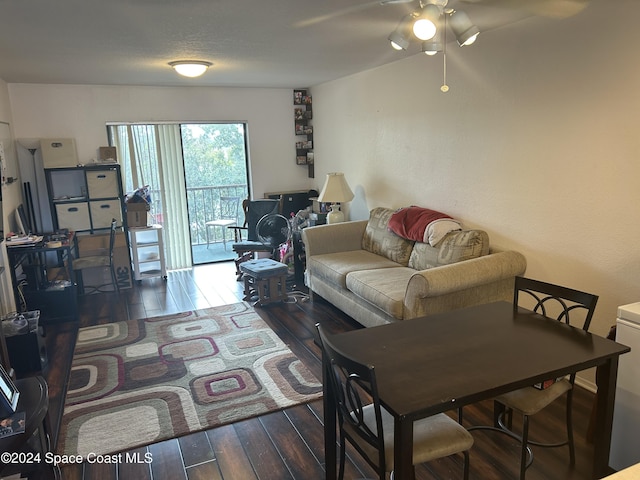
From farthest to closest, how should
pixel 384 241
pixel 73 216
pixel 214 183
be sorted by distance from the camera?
1. pixel 214 183
2. pixel 73 216
3. pixel 384 241

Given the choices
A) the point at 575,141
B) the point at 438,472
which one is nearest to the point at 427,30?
the point at 575,141

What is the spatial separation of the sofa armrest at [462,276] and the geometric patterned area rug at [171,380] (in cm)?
90

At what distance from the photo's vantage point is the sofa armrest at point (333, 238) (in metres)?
4.65

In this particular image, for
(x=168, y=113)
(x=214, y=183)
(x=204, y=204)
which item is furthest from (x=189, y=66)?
(x=204, y=204)

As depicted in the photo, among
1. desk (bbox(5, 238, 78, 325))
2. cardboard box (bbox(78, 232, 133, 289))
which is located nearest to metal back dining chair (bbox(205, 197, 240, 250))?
cardboard box (bbox(78, 232, 133, 289))

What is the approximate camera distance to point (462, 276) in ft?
10.2

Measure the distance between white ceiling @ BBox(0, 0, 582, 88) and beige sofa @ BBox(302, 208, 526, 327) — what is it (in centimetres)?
159

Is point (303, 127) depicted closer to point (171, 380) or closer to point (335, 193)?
point (335, 193)

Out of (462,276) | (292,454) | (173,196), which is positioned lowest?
(292,454)

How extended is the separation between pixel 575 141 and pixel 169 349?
3245 mm

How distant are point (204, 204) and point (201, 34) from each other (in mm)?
4100

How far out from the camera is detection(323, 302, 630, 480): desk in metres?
1.56

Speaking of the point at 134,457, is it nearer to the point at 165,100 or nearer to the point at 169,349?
the point at 169,349

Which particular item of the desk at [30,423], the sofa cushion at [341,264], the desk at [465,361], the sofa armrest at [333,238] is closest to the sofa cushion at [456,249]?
the sofa cushion at [341,264]
